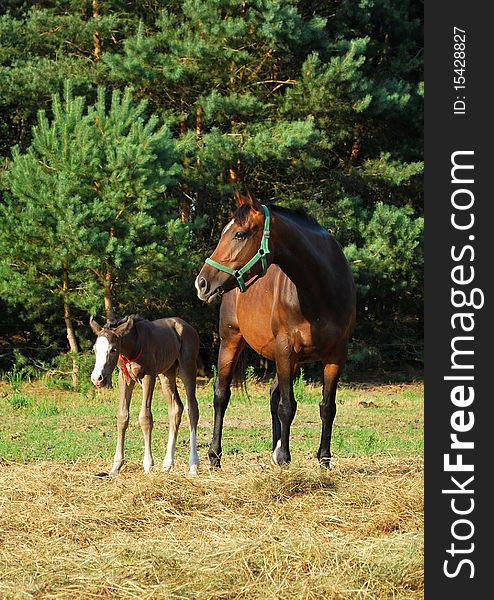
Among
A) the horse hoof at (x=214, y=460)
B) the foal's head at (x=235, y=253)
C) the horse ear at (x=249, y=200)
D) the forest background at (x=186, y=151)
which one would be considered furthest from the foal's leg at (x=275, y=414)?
the forest background at (x=186, y=151)

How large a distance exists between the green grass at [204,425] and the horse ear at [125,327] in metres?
1.95

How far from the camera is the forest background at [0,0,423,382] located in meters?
18.2

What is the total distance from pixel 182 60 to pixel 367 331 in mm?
8267

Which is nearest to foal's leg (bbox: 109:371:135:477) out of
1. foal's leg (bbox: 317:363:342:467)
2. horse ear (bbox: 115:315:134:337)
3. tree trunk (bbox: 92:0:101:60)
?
horse ear (bbox: 115:315:134:337)

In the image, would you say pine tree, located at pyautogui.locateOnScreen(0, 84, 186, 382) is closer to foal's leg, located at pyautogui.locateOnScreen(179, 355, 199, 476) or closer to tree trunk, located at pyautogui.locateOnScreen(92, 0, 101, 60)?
tree trunk, located at pyautogui.locateOnScreen(92, 0, 101, 60)

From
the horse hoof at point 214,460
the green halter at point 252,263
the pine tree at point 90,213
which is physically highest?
the pine tree at point 90,213

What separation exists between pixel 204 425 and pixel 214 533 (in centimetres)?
673

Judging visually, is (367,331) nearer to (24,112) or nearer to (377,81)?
(377,81)

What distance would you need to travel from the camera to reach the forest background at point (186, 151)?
18188mm

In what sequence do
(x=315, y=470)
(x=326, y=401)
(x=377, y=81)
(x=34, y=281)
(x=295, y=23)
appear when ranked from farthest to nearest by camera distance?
(x=377, y=81)
(x=295, y=23)
(x=34, y=281)
(x=326, y=401)
(x=315, y=470)

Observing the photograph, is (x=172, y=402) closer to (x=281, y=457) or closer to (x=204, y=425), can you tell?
(x=281, y=457)

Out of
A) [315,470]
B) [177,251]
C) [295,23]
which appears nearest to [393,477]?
[315,470]

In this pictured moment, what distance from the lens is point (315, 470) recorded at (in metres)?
7.68

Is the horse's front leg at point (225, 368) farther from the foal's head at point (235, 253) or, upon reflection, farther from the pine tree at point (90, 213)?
the pine tree at point (90, 213)
